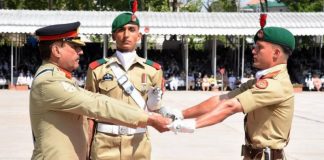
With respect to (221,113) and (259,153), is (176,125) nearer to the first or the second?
(221,113)

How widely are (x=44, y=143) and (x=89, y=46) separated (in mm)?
30307

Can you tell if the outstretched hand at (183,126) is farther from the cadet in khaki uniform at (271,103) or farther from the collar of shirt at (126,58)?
the collar of shirt at (126,58)

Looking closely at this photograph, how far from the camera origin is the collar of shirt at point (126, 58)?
16.3ft

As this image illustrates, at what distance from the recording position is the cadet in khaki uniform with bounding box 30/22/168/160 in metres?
3.61

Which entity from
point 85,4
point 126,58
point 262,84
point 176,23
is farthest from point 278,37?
point 85,4

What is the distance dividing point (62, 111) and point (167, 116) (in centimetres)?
87

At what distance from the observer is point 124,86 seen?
4906 millimetres

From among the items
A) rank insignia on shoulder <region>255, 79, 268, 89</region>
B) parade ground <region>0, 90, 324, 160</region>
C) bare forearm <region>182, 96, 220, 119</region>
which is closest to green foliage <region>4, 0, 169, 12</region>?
parade ground <region>0, 90, 324, 160</region>

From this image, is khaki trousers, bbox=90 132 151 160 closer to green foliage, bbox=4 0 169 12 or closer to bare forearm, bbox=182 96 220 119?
bare forearm, bbox=182 96 220 119

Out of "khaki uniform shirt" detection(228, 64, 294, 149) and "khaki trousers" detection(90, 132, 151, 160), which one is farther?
"khaki trousers" detection(90, 132, 151, 160)

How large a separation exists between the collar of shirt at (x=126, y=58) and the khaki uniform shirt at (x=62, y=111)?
1223 mm

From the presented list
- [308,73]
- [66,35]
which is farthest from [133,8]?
[308,73]

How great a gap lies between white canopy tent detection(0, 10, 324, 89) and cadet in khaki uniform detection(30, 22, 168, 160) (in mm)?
22349

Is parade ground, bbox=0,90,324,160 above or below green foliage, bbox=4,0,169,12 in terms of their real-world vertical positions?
below
